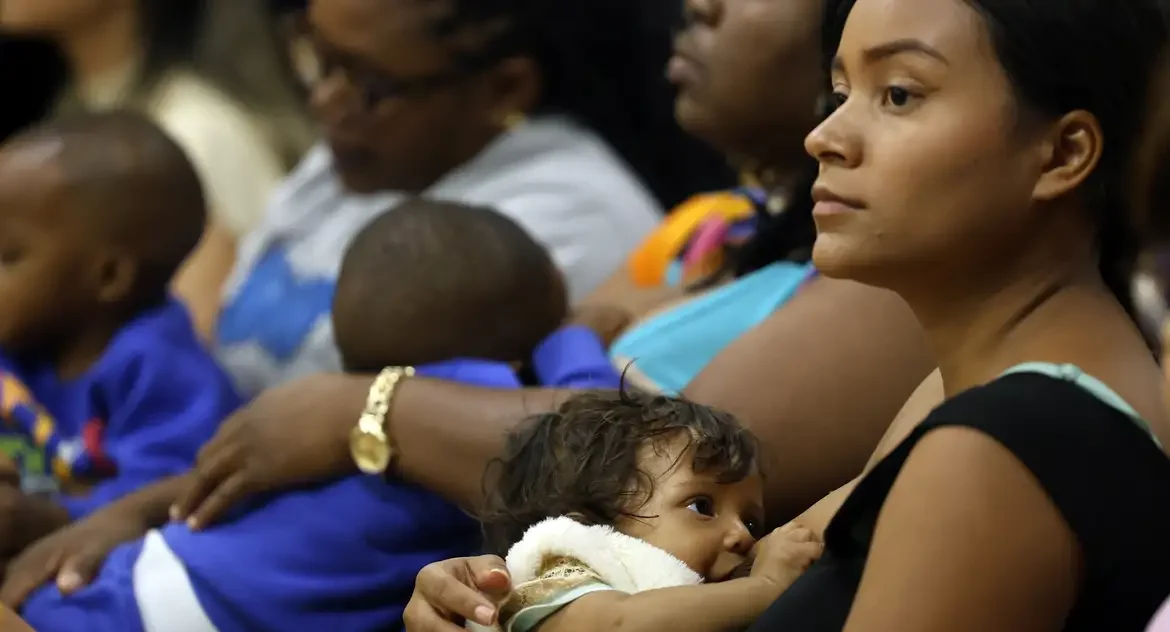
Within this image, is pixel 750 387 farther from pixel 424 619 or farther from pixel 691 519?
pixel 424 619

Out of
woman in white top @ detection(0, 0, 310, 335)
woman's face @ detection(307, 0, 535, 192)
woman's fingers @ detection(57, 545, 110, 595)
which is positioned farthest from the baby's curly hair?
woman in white top @ detection(0, 0, 310, 335)

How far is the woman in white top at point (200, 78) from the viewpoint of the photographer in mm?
2713

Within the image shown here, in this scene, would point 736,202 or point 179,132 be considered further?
point 179,132

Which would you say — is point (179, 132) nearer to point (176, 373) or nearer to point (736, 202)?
point (176, 373)

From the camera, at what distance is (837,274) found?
1.10 metres

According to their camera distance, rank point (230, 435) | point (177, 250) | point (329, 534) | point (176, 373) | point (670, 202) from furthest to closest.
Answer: point (670, 202) → point (177, 250) → point (176, 373) → point (230, 435) → point (329, 534)

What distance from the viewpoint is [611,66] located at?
95.4 inches

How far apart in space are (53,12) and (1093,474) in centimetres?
239

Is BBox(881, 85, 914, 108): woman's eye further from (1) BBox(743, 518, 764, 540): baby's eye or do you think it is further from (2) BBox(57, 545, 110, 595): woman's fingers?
(2) BBox(57, 545, 110, 595): woman's fingers

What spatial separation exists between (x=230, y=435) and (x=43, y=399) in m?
0.46

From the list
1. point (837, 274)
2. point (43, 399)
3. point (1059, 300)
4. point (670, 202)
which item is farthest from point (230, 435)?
point (670, 202)

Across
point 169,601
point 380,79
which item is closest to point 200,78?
point 380,79

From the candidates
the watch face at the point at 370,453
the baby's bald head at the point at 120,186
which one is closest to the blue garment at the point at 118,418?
the baby's bald head at the point at 120,186

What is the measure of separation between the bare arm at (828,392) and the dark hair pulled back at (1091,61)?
0.33 metres
